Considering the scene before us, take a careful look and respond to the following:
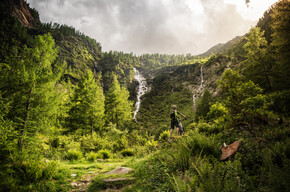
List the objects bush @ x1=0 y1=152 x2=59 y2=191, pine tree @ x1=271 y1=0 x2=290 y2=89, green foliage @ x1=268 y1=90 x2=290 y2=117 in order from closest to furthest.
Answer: bush @ x1=0 y1=152 x2=59 y2=191
green foliage @ x1=268 y1=90 x2=290 y2=117
pine tree @ x1=271 y1=0 x2=290 y2=89

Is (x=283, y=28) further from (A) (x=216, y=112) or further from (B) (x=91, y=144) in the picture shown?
(B) (x=91, y=144)

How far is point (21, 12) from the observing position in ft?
256

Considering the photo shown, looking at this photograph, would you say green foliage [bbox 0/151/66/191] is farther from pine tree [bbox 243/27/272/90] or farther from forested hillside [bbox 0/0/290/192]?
pine tree [bbox 243/27/272/90]

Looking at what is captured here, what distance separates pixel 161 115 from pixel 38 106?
44928 mm

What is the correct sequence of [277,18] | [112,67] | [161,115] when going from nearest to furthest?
[277,18], [161,115], [112,67]

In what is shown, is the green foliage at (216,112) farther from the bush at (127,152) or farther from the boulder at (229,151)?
the bush at (127,152)

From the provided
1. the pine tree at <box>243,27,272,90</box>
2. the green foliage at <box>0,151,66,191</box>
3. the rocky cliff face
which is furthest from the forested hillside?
the rocky cliff face

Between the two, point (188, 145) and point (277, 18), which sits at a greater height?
point (277, 18)

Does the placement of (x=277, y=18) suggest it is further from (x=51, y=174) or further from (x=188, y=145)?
(x=51, y=174)

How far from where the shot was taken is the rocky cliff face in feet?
232

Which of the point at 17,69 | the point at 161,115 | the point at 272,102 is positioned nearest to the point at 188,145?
the point at 272,102

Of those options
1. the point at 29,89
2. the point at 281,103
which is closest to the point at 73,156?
the point at 29,89

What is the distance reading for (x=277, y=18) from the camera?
1030 cm

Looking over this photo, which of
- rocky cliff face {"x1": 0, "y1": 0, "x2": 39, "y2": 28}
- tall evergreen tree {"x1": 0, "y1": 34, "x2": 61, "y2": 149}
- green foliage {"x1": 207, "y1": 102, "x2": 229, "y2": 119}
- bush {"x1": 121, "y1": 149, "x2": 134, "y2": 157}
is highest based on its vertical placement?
rocky cliff face {"x1": 0, "y1": 0, "x2": 39, "y2": 28}
